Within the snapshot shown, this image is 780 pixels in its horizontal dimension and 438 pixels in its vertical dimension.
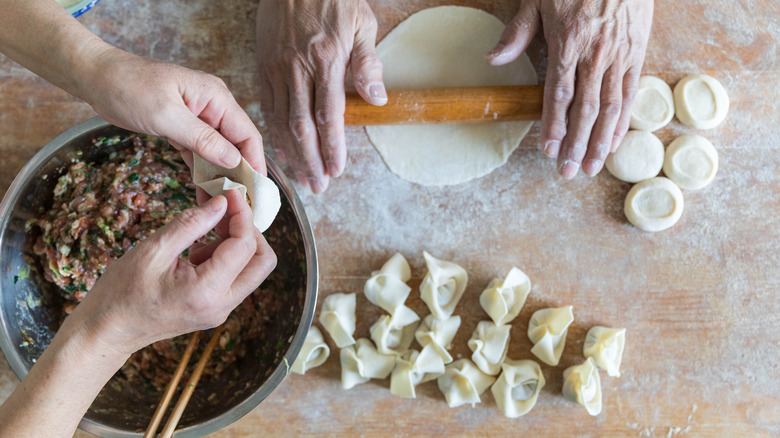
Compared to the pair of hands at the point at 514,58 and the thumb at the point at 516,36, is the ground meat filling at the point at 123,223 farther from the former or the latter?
the thumb at the point at 516,36

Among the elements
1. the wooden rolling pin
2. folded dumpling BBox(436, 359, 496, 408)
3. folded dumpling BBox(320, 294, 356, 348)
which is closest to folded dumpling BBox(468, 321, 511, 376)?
folded dumpling BBox(436, 359, 496, 408)

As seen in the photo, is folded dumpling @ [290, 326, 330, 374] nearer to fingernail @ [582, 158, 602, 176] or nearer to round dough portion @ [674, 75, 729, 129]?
fingernail @ [582, 158, 602, 176]

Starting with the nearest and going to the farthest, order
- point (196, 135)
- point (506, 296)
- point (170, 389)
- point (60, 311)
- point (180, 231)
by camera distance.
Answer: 1. point (180, 231)
2. point (196, 135)
3. point (170, 389)
4. point (60, 311)
5. point (506, 296)

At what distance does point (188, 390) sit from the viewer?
1383 millimetres

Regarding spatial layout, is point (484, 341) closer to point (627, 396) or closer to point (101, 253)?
point (627, 396)

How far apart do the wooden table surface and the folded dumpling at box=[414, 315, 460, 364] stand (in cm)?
5

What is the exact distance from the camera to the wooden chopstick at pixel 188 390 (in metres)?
1.27

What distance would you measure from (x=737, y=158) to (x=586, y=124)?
519mm

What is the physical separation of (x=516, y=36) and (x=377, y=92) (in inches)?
17.0

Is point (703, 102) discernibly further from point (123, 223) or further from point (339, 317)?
point (123, 223)

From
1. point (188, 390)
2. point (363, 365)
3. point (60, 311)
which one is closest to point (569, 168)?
point (363, 365)

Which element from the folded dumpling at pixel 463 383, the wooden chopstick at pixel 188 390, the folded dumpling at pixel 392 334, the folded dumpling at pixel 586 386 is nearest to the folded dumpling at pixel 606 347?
the folded dumpling at pixel 586 386

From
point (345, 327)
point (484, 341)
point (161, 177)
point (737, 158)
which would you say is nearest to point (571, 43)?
point (737, 158)

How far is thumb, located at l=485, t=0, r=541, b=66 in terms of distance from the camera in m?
1.61
